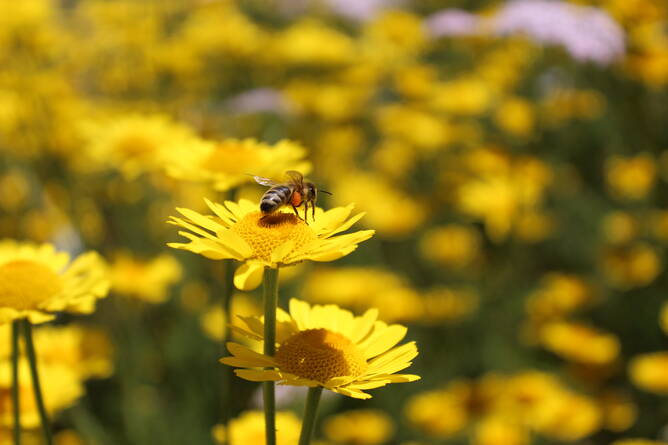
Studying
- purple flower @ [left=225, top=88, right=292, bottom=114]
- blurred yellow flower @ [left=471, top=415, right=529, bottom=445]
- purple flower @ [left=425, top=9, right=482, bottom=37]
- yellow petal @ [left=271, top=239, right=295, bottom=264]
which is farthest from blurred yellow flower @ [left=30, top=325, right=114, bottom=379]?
purple flower @ [left=425, top=9, right=482, bottom=37]

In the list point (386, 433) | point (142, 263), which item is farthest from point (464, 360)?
point (142, 263)

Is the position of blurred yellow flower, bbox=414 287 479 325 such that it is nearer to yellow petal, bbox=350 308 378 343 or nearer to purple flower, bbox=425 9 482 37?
purple flower, bbox=425 9 482 37

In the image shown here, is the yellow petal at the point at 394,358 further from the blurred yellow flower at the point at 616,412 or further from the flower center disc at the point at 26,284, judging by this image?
the blurred yellow flower at the point at 616,412

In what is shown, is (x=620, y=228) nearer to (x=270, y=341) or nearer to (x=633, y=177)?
(x=633, y=177)

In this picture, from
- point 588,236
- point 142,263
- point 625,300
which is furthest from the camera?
point 588,236

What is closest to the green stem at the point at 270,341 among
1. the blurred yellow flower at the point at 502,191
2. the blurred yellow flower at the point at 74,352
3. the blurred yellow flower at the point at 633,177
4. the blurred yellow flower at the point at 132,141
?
the blurred yellow flower at the point at 74,352

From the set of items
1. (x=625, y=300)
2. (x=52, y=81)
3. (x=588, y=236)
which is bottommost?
(x=625, y=300)

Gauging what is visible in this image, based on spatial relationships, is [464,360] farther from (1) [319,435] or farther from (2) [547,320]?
(1) [319,435]

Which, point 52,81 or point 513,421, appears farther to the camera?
point 52,81
